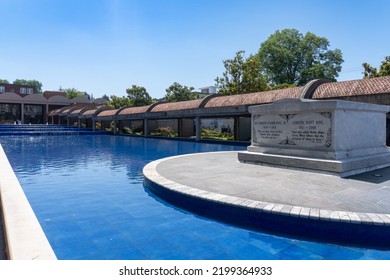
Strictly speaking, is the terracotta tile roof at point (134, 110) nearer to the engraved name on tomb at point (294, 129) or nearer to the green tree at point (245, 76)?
the green tree at point (245, 76)

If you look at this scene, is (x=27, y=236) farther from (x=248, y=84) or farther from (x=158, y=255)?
(x=248, y=84)

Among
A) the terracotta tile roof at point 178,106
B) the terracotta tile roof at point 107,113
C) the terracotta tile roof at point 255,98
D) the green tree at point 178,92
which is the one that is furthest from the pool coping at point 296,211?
the green tree at point 178,92

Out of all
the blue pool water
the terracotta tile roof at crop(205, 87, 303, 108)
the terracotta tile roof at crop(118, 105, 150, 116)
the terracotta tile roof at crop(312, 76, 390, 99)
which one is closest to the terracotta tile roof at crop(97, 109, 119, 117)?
the terracotta tile roof at crop(118, 105, 150, 116)

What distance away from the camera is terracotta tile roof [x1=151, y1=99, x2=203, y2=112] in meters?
26.7

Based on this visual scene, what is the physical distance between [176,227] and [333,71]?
54866 millimetres

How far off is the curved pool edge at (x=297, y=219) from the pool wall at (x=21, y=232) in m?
3.20

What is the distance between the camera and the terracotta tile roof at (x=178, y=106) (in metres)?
26.7

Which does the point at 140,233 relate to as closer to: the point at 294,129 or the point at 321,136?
the point at 321,136

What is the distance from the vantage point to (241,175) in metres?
8.73

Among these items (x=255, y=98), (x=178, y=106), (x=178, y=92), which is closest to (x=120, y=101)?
(x=178, y=92)

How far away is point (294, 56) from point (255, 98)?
36.1 m

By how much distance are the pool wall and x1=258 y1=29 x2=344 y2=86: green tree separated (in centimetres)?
5259

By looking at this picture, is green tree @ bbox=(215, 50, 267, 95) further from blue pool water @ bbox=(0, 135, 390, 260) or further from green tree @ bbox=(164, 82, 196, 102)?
blue pool water @ bbox=(0, 135, 390, 260)
